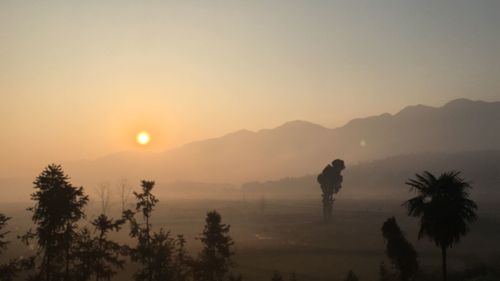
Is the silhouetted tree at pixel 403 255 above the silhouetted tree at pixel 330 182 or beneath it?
beneath

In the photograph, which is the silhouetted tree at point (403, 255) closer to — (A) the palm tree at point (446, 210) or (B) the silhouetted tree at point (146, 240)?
(A) the palm tree at point (446, 210)

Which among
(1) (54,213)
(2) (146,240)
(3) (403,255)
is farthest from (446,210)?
(1) (54,213)

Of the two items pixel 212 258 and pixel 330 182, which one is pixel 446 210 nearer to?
pixel 212 258

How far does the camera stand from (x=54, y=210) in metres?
32.6

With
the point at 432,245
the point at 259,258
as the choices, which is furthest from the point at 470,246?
the point at 259,258

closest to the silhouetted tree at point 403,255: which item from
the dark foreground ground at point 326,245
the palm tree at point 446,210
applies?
the palm tree at point 446,210

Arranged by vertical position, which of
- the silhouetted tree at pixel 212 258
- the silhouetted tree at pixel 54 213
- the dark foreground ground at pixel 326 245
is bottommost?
the dark foreground ground at pixel 326 245

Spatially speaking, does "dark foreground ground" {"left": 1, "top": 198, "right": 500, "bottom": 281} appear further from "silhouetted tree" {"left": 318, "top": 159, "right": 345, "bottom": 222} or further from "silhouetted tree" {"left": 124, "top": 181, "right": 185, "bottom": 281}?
"silhouetted tree" {"left": 124, "top": 181, "right": 185, "bottom": 281}

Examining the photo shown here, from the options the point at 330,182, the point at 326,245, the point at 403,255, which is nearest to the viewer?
the point at 403,255

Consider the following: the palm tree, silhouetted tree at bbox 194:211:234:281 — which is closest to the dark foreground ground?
silhouetted tree at bbox 194:211:234:281

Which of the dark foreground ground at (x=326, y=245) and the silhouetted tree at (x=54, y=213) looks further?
the dark foreground ground at (x=326, y=245)

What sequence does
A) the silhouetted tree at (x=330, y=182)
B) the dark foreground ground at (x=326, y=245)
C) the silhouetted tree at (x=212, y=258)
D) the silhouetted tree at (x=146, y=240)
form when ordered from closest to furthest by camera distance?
the silhouetted tree at (x=146, y=240) → the silhouetted tree at (x=212, y=258) → the dark foreground ground at (x=326, y=245) → the silhouetted tree at (x=330, y=182)

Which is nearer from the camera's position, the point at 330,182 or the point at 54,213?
the point at 54,213

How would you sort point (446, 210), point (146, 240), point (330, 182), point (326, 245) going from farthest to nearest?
point (330, 182) → point (326, 245) → point (146, 240) → point (446, 210)
